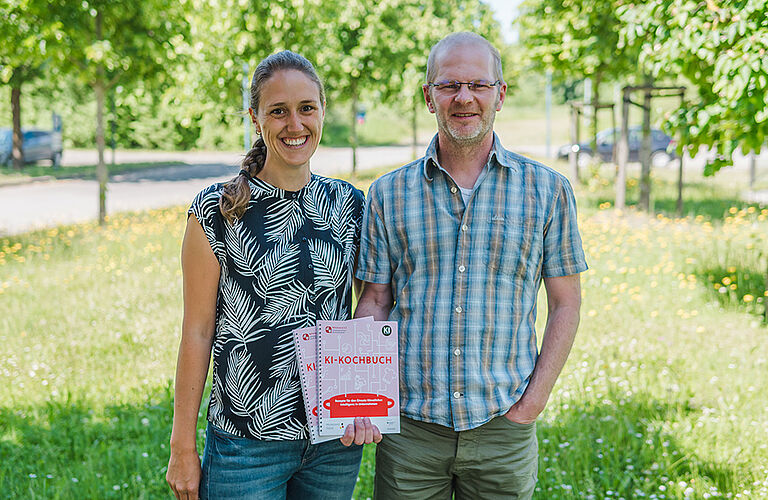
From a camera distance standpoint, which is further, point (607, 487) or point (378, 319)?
point (607, 487)

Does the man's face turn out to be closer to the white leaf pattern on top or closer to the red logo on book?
the white leaf pattern on top

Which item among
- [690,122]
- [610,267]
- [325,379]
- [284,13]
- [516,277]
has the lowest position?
Answer: [610,267]

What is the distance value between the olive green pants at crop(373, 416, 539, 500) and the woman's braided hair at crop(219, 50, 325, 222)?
948 mm

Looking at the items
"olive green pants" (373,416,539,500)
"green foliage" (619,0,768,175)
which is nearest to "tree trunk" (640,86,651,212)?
"green foliage" (619,0,768,175)

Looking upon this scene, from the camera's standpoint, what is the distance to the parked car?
27.6 meters

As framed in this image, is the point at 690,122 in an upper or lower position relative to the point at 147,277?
upper

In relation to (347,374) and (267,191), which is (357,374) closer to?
(347,374)

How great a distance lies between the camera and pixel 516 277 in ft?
8.25

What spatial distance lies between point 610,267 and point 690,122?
209 centimetres

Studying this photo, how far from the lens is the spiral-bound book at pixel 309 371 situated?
2.28m

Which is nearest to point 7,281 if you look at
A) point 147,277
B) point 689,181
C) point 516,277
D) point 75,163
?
point 147,277

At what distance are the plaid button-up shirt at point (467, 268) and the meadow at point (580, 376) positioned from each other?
1.60 m

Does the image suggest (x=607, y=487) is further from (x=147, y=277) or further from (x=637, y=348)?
(x=147, y=277)

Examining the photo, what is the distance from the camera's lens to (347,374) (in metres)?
2.31
